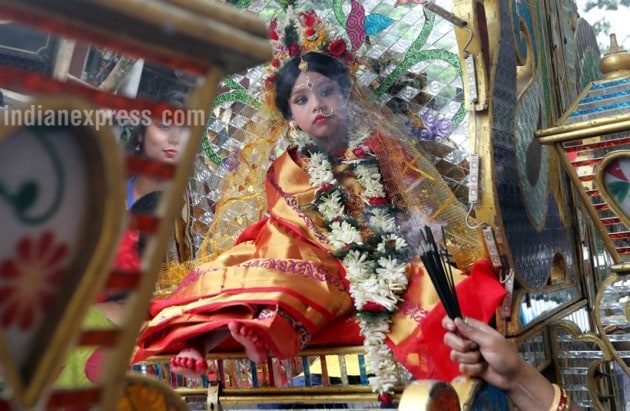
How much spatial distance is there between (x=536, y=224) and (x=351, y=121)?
121 cm

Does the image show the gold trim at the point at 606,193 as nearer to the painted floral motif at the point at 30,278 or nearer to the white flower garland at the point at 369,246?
the white flower garland at the point at 369,246

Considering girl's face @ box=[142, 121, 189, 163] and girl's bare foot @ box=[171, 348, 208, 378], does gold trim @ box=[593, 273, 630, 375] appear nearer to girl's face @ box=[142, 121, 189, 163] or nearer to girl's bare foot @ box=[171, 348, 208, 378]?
girl's bare foot @ box=[171, 348, 208, 378]

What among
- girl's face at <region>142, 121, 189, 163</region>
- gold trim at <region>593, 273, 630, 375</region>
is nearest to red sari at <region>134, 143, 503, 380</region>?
gold trim at <region>593, 273, 630, 375</region>

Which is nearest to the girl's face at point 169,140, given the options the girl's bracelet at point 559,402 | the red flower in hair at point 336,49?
the girl's bracelet at point 559,402

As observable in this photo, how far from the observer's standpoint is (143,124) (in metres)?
0.86

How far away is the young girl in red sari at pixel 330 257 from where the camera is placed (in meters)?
2.89

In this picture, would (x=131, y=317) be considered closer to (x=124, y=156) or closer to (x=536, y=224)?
(x=124, y=156)

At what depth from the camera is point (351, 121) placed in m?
3.83

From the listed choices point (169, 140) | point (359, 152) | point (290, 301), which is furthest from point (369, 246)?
point (169, 140)

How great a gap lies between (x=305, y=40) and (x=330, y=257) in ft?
3.93

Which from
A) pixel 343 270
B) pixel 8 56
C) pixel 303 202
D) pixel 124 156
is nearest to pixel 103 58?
pixel 124 156

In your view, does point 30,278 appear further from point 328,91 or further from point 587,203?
point 328,91

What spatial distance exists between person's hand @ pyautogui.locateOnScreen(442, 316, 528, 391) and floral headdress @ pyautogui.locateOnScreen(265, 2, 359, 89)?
1899mm

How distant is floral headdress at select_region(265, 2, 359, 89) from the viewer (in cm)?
389
